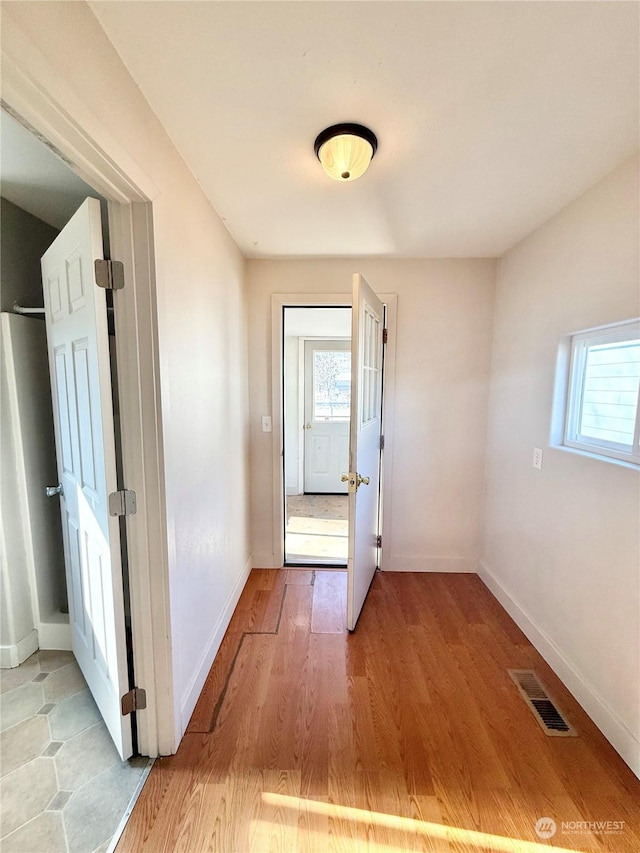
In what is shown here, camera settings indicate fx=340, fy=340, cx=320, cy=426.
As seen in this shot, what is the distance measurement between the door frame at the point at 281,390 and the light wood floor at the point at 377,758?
0.82m

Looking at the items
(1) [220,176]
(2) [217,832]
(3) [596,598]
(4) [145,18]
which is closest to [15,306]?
(1) [220,176]

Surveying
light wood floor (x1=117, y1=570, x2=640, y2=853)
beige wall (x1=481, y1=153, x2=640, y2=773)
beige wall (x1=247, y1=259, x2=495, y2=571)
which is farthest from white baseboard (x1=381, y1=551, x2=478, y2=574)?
light wood floor (x1=117, y1=570, x2=640, y2=853)

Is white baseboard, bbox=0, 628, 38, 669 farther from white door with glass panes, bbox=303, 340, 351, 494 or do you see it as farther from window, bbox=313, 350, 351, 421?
window, bbox=313, 350, 351, 421

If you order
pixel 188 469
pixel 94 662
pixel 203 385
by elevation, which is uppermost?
pixel 203 385

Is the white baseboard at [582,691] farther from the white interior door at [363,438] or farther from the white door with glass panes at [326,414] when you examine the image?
the white door with glass panes at [326,414]

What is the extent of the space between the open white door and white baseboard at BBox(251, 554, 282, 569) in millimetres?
1264

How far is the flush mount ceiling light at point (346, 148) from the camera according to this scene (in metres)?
1.20

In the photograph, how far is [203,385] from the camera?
164cm

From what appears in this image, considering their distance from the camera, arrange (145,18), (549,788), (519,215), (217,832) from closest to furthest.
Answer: (145,18), (217,832), (549,788), (519,215)

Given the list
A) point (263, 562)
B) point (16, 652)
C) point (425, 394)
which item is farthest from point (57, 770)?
point (425, 394)

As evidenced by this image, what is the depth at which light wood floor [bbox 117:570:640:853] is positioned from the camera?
3.57 feet

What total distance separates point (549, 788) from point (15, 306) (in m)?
2.97

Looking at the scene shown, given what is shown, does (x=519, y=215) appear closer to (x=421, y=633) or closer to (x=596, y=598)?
(x=596, y=598)

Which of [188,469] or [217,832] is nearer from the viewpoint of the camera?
[217,832]
